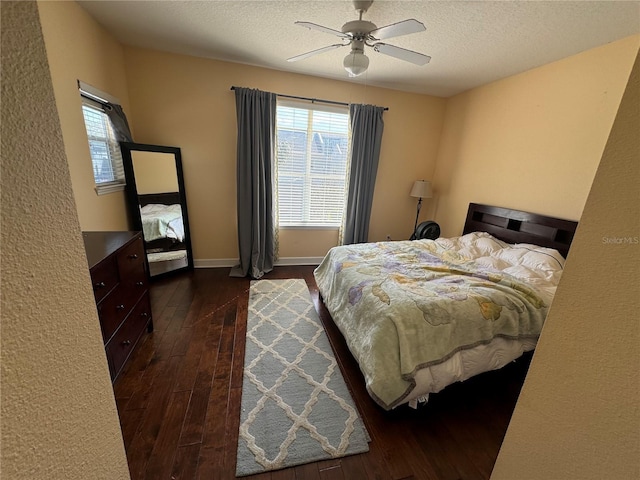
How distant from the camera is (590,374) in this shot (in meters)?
0.57

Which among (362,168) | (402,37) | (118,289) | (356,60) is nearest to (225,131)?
(362,168)

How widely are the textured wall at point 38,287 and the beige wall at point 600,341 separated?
3.29ft

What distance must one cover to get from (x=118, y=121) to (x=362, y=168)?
2.84 meters

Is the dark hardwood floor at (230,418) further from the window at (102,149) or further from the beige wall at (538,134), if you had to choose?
the beige wall at (538,134)

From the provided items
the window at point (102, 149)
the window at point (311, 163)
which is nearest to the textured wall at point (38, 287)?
the window at point (102, 149)

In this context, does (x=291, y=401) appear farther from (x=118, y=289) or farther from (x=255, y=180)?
(x=255, y=180)

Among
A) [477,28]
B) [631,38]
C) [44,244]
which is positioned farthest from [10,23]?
[631,38]

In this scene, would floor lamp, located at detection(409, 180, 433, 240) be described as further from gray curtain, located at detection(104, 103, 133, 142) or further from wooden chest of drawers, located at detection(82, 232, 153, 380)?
gray curtain, located at detection(104, 103, 133, 142)

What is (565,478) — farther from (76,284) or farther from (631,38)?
(631,38)

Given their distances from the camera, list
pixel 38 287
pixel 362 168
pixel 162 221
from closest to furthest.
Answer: pixel 38 287 → pixel 162 221 → pixel 362 168

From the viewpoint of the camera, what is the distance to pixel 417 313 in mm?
1562

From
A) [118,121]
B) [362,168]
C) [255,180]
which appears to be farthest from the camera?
[362,168]

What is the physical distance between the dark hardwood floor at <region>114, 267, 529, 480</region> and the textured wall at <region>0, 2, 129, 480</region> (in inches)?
41.2

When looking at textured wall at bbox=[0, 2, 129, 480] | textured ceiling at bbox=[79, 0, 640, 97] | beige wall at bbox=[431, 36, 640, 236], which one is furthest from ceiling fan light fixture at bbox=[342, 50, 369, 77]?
beige wall at bbox=[431, 36, 640, 236]
